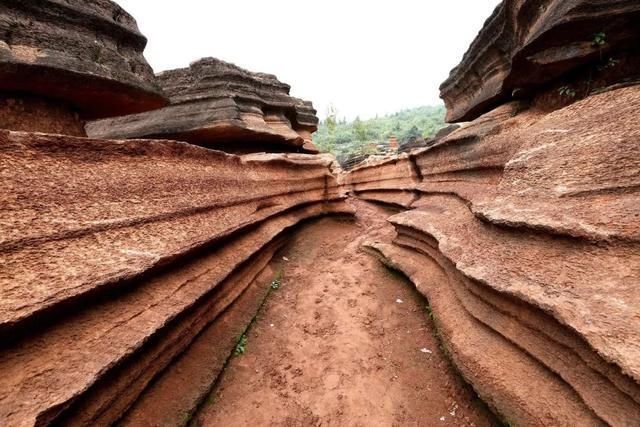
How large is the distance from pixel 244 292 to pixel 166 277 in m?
1.69

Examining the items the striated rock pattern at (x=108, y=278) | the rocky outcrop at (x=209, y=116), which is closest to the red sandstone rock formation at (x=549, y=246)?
the striated rock pattern at (x=108, y=278)

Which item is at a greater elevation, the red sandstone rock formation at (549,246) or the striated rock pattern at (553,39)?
the striated rock pattern at (553,39)

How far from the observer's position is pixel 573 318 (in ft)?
6.59

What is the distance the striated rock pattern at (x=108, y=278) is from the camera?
6.07 feet

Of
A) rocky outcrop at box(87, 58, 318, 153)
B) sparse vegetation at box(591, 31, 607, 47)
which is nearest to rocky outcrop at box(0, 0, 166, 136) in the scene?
rocky outcrop at box(87, 58, 318, 153)

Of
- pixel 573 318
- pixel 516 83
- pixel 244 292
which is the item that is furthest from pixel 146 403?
pixel 516 83

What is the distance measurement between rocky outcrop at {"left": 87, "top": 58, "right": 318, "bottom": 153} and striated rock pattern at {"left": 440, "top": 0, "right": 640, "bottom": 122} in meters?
5.72

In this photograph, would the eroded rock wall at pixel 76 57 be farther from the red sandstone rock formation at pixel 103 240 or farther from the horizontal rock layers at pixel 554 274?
the horizontal rock layers at pixel 554 274

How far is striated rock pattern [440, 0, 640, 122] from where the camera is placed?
3542 mm

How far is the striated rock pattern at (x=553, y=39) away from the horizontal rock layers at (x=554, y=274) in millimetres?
691

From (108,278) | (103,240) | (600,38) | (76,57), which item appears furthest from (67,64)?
(600,38)

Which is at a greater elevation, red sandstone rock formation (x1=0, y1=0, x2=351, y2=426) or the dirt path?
red sandstone rock formation (x1=0, y1=0, x2=351, y2=426)

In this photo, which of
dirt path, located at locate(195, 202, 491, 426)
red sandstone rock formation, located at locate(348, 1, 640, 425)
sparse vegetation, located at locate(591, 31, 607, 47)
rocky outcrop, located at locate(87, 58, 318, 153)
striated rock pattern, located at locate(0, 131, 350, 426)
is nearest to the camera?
striated rock pattern, located at locate(0, 131, 350, 426)

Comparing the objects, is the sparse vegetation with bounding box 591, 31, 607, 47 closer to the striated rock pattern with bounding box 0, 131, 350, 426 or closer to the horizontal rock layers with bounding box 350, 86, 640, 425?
the horizontal rock layers with bounding box 350, 86, 640, 425
